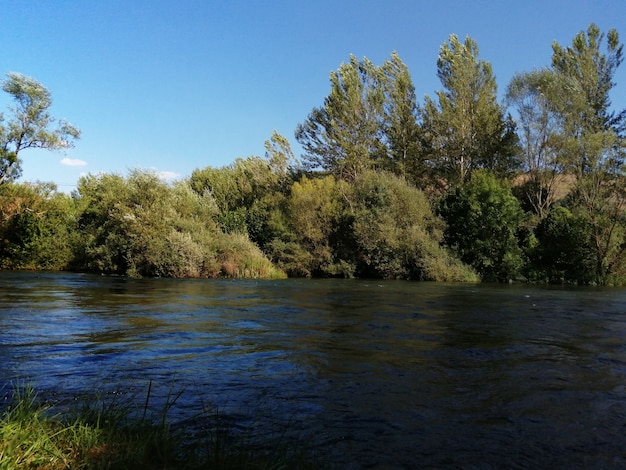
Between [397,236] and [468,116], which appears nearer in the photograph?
[397,236]

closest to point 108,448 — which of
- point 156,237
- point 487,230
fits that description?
point 156,237

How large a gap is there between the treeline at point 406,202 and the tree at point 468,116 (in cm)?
13

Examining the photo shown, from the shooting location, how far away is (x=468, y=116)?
159ft

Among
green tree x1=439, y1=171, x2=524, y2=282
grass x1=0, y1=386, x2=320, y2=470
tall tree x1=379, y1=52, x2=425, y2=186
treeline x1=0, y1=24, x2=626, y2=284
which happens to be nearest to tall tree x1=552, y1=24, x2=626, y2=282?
treeline x1=0, y1=24, x2=626, y2=284

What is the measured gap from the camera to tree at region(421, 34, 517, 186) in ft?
158

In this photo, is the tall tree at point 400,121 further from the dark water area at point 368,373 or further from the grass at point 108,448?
the grass at point 108,448

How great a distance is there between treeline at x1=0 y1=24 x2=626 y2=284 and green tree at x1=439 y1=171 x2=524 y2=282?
13 centimetres

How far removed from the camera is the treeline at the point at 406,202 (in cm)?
3603

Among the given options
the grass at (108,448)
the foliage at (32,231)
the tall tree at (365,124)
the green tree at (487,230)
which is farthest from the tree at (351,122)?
the grass at (108,448)

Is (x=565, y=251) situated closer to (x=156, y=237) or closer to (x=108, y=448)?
(x=156, y=237)

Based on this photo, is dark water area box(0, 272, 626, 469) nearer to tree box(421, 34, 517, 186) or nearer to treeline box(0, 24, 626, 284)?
treeline box(0, 24, 626, 284)

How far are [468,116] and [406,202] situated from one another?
47.4ft

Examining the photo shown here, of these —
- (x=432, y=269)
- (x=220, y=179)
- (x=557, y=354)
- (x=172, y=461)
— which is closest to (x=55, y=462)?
(x=172, y=461)

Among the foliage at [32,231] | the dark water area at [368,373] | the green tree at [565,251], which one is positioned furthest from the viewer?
the foliage at [32,231]
